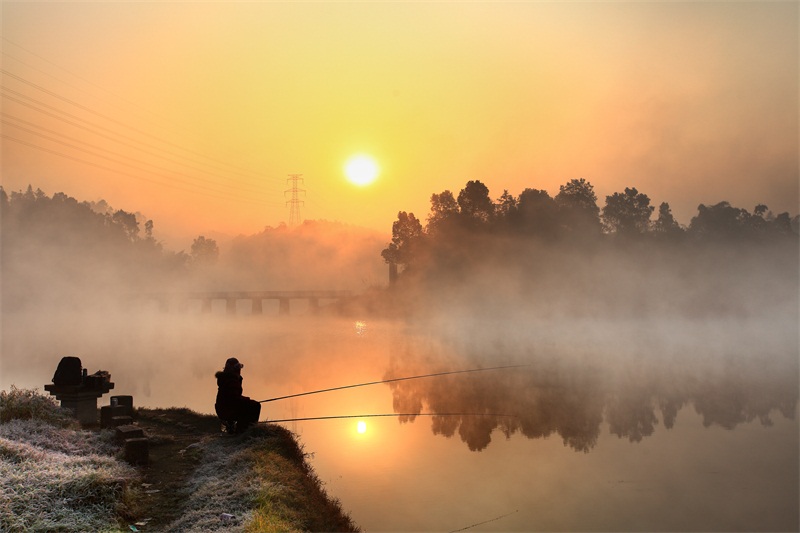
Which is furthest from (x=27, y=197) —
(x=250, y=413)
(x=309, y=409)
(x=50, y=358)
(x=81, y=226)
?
(x=250, y=413)

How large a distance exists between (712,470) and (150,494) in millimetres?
15724

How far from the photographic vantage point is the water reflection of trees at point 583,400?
73.8 feet

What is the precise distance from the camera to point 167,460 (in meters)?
14.2

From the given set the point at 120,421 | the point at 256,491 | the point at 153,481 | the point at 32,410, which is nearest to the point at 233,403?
the point at 120,421

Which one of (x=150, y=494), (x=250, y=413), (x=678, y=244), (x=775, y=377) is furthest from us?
(x=678, y=244)

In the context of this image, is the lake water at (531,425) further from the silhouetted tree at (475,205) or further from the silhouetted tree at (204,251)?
the silhouetted tree at (204,251)

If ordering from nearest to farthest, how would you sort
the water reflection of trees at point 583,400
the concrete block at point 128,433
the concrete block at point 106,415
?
the concrete block at point 128,433
the concrete block at point 106,415
the water reflection of trees at point 583,400

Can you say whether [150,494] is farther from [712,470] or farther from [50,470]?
[712,470]

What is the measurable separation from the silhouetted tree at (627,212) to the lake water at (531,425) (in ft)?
138

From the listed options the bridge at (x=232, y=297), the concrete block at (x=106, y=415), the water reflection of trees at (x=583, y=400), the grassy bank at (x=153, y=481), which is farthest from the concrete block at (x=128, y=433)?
the bridge at (x=232, y=297)

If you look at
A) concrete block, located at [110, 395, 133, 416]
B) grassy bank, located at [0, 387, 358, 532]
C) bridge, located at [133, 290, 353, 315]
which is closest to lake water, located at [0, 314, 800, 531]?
grassy bank, located at [0, 387, 358, 532]

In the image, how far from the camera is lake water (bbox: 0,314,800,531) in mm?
14578

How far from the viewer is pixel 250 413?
16391 millimetres

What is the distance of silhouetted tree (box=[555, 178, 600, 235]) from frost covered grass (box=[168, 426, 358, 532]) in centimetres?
8094
